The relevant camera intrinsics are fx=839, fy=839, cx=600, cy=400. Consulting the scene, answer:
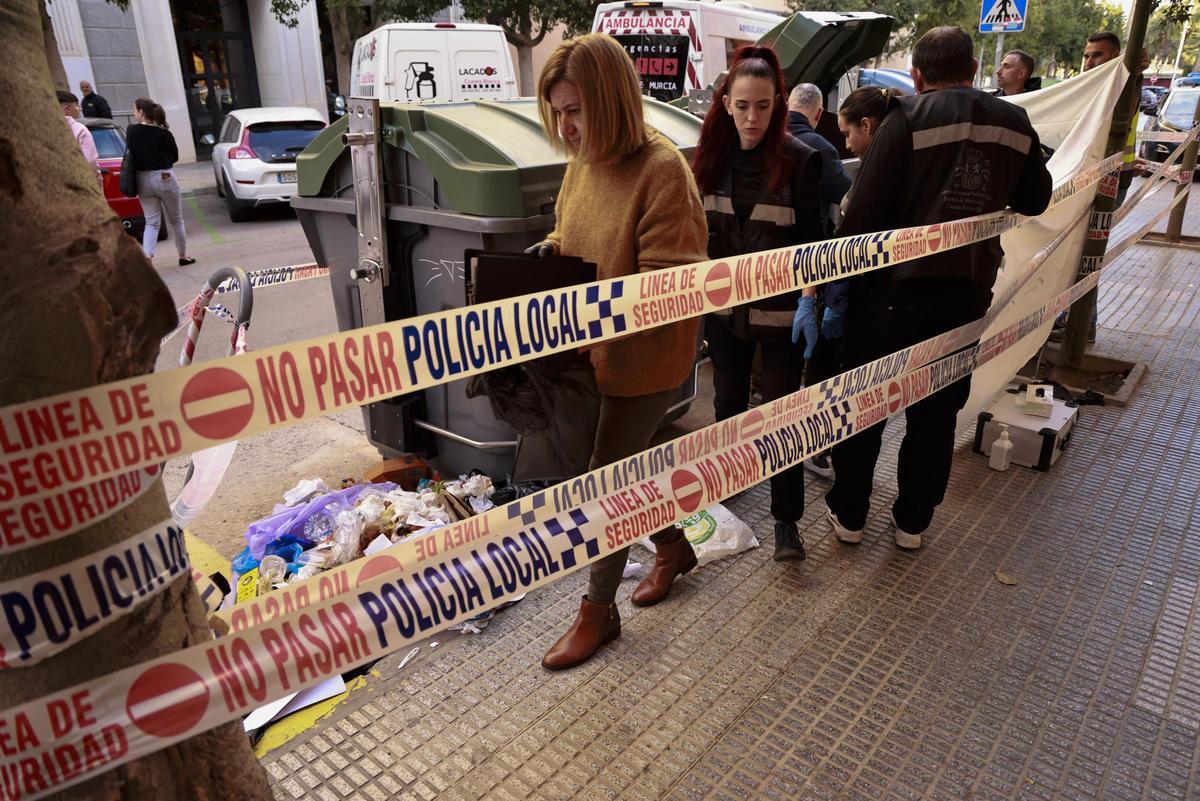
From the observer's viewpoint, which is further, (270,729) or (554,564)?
(270,729)

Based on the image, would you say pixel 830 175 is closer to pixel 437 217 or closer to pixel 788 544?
pixel 788 544

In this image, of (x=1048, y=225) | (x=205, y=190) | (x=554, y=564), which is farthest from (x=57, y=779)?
(x=205, y=190)

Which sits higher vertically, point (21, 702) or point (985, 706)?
point (21, 702)

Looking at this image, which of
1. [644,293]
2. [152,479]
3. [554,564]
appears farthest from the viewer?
[644,293]

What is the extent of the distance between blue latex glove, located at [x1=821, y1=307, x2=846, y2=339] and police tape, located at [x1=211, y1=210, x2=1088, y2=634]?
1.07ft

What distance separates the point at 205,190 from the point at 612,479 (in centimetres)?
1702

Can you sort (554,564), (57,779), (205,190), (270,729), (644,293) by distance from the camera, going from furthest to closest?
(205,190) → (270,729) → (644,293) → (554,564) → (57,779)

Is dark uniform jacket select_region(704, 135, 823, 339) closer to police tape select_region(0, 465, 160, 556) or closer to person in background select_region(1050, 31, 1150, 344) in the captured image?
police tape select_region(0, 465, 160, 556)

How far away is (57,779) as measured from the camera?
4.30 feet

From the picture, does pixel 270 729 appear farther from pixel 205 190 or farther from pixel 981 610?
pixel 205 190

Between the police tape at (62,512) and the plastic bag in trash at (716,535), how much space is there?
2363 mm

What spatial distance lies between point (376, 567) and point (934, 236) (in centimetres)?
222

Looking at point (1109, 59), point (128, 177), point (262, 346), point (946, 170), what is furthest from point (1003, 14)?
point (128, 177)

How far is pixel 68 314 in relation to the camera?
1.18 m
